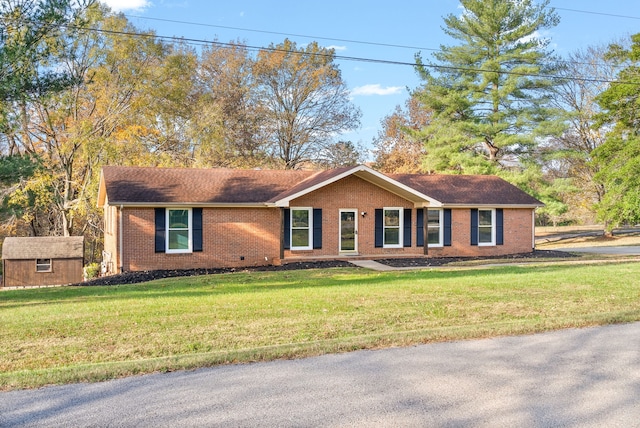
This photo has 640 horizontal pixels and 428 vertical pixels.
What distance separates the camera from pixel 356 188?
20938mm

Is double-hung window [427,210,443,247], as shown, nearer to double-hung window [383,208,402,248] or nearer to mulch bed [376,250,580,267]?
mulch bed [376,250,580,267]

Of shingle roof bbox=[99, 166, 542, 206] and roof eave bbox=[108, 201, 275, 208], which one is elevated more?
shingle roof bbox=[99, 166, 542, 206]

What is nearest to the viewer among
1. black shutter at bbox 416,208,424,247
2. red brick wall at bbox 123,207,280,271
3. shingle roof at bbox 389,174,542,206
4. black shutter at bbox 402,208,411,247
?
red brick wall at bbox 123,207,280,271

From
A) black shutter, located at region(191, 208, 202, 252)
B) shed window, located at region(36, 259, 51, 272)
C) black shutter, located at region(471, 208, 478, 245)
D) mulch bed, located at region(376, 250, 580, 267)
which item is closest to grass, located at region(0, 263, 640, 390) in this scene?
mulch bed, located at region(376, 250, 580, 267)

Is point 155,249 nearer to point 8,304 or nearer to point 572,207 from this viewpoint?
point 8,304

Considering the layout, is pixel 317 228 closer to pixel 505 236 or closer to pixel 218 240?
pixel 218 240

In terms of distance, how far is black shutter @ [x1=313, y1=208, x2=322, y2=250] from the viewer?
67.0 ft

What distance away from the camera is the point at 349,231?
21.0 metres

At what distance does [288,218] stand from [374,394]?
1560cm

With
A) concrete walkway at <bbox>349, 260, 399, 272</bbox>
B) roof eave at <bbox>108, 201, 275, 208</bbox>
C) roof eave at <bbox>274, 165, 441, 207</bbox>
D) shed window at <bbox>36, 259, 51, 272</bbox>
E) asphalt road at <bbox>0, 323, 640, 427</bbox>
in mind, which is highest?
roof eave at <bbox>274, 165, 441, 207</bbox>

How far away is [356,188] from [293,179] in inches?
126

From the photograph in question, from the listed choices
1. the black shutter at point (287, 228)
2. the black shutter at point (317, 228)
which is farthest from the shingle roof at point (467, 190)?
the black shutter at point (287, 228)

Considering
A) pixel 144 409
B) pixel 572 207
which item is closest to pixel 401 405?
pixel 144 409

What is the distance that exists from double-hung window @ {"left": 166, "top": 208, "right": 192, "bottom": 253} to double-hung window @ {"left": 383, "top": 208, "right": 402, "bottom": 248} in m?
7.61
